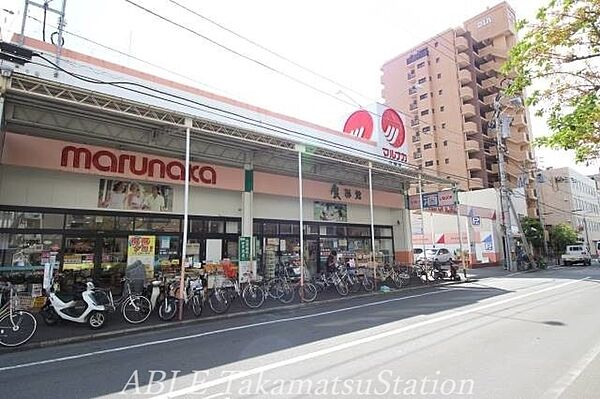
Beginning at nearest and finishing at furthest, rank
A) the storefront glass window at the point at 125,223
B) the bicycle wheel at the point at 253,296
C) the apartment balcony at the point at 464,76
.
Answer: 1. the bicycle wheel at the point at 253,296
2. the storefront glass window at the point at 125,223
3. the apartment balcony at the point at 464,76

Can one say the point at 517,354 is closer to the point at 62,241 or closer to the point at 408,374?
the point at 408,374

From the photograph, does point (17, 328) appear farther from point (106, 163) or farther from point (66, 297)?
point (106, 163)

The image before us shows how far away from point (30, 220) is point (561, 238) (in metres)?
51.2

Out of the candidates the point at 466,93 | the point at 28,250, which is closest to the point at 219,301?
the point at 28,250

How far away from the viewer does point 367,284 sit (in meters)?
15.3

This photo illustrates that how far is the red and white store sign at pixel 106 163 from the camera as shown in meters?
10.5

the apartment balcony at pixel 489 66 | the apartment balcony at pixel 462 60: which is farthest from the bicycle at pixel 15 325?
the apartment balcony at pixel 489 66

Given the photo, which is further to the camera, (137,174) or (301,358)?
(137,174)

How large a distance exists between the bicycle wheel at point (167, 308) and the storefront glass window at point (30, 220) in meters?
4.52

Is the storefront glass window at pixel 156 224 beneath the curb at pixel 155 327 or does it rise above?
above

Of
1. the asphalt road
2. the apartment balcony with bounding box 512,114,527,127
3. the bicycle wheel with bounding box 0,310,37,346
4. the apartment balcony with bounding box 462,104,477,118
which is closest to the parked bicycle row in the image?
the bicycle wheel with bounding box 0,310,37,346

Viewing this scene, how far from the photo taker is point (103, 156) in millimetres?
11898

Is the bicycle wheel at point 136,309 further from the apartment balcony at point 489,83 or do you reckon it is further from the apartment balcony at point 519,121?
the apartment balcony at point 489,83

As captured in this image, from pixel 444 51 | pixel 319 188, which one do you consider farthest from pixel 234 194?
pixel 444 51
